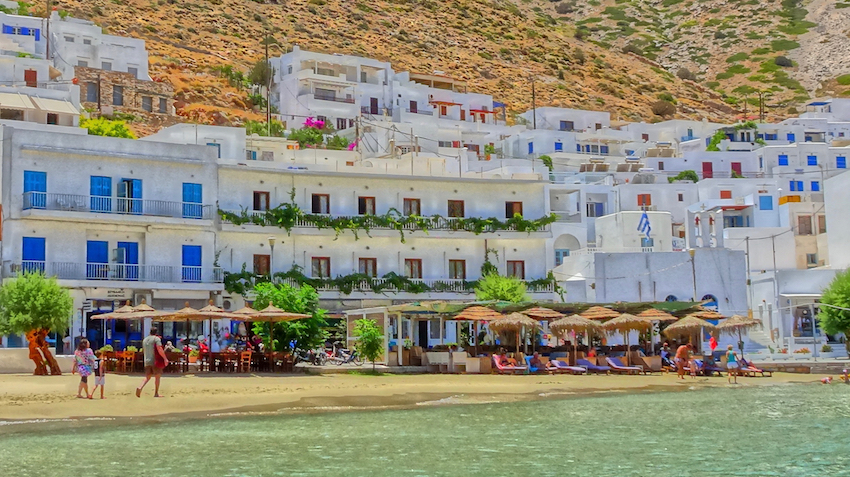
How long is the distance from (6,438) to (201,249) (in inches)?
966

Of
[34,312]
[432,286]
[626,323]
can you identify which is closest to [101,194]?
[34,312]

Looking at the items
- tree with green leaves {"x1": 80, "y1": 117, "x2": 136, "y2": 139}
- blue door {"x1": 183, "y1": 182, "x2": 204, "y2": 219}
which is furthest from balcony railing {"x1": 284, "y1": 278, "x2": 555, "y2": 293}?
tree with green leaves {"x1": 80, "y1": 117, "x2": 136, "y2": 139}

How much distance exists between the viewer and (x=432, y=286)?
158 feet

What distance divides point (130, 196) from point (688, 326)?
21.2 m

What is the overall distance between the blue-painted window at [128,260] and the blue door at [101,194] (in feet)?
5.75

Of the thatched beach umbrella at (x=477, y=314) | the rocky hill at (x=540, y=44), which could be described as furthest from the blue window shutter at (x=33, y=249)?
the rocky hill at (x=540, y=44)

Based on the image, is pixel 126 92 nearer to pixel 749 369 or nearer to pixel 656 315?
pixel 656 315

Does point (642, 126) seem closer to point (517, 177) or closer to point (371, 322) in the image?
point (517, 177)

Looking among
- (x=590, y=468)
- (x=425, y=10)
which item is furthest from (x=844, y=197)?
(x=425, y=10)

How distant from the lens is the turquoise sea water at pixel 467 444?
17172 millimetres

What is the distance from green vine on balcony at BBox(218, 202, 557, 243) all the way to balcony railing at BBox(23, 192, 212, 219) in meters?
1.43

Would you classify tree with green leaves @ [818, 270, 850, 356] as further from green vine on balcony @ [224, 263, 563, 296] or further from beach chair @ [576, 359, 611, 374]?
beach chair @ [576, 359, 611, 374]

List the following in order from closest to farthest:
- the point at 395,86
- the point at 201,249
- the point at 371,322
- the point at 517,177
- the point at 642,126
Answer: the point at 371,322 < the point at 201,249 < the point at 517,177 < the point at 395,86 < the point at 642,126

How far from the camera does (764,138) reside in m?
93.9
